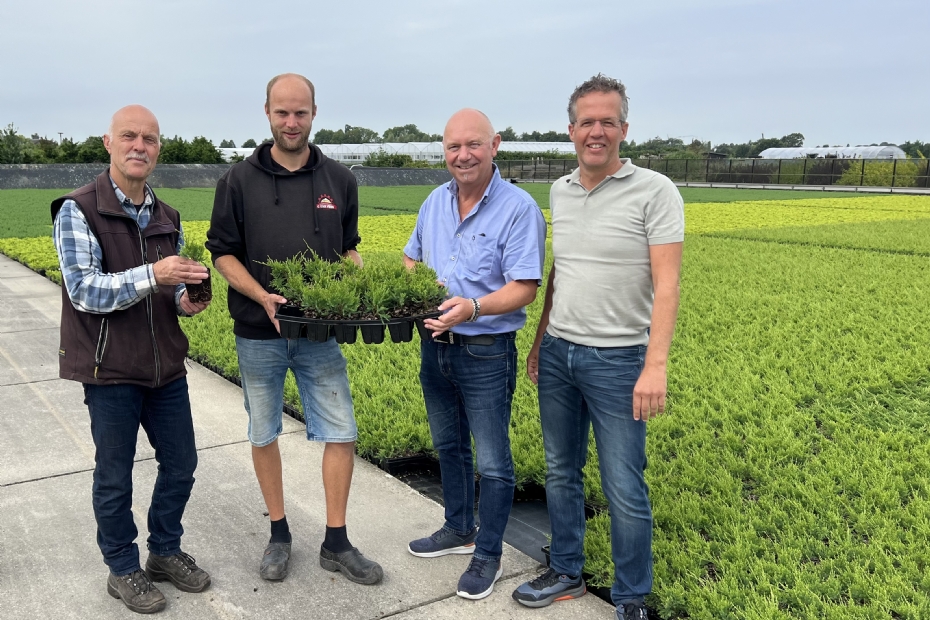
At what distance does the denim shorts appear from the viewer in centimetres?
333

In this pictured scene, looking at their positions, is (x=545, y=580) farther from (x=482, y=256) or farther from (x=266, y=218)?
(x=266, y=218)

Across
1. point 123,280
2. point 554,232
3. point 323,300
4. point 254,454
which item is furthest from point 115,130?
point 554,232

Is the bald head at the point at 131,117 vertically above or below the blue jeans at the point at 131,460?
above

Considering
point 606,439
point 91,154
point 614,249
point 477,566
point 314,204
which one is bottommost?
point 477,566

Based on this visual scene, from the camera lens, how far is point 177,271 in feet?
9.23

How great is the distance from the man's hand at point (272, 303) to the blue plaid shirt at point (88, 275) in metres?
0.43

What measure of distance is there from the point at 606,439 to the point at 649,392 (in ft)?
1.01

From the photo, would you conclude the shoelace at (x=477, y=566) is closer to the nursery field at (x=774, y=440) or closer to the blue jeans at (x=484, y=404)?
the blue jeans at (x=484, y=404)

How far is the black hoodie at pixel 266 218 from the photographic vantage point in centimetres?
323

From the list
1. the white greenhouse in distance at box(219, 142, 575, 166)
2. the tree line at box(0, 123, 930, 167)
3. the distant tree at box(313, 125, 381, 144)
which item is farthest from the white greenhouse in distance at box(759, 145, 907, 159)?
the distant tree at box(313, 125, 381, 144)

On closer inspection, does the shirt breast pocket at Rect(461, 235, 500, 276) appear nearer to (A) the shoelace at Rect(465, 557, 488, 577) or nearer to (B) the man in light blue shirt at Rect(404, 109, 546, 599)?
(B) the man in light blue shirt at Rect(404, 109, 546, 599)

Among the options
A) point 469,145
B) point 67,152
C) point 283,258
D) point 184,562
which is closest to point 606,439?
point 469,145

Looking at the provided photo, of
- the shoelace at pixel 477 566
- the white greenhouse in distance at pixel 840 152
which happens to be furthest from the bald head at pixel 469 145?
the white greenhouse in distance at pixel 840 152

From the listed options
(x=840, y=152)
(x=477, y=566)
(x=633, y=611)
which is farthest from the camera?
(x=840, y=152)
